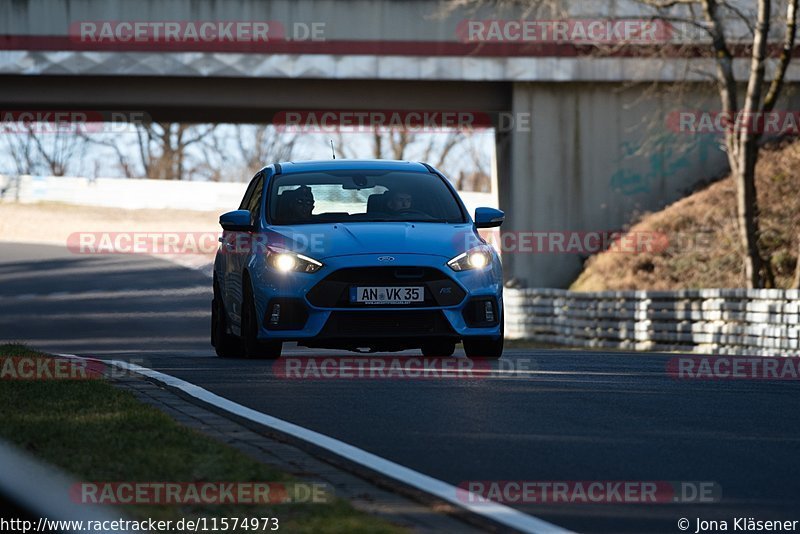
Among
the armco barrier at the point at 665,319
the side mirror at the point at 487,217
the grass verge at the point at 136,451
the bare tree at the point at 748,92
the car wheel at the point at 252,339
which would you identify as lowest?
the armco barrier at the point at 665,319

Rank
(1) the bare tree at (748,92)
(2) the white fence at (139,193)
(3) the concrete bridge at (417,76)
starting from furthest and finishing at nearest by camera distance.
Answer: (2) the white fence at (139,193)
(3) the concrete bridge at (417,76)
(1) the bare tree at (748,92)

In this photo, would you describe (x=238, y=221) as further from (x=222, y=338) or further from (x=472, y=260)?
(x=472, y=260)

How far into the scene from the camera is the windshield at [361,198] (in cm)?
1326

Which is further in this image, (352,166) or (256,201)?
(256,201)

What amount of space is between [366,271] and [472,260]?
3.05 feet

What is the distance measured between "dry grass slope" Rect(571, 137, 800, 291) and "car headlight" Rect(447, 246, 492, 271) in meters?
21.5

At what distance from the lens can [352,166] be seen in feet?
45.7

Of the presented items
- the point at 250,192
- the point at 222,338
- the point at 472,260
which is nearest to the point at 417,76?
the point at 250,192

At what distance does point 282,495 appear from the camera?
5812mm

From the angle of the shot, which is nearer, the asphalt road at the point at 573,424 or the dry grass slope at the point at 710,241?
the asphalt road at the point at 573,424

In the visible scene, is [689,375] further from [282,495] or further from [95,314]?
[95,314]

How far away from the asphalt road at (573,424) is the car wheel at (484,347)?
159 millimetres

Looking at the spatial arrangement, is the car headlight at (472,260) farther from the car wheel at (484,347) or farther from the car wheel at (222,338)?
the car wheel at (222,338)

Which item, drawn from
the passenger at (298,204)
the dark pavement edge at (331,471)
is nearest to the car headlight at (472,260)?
the passenger at (298,204)
